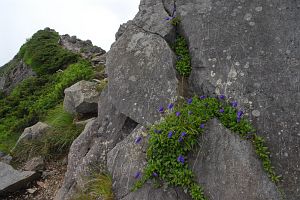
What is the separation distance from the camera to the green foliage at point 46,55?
17625 mm

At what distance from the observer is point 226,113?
20.2ft

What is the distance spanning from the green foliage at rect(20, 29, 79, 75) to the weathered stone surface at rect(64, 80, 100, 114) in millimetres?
6284

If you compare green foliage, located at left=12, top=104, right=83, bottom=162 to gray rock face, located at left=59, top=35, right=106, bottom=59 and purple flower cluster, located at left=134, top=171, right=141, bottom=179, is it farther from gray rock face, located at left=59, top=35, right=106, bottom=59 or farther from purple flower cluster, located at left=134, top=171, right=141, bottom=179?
gray rock face, located at left=59, top=35, right=106, bottom=59

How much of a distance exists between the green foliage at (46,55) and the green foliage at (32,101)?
879 mm

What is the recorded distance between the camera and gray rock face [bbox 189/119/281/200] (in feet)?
17.9

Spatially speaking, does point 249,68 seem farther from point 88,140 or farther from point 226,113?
point 88,140

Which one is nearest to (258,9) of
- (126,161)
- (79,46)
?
(126,161)

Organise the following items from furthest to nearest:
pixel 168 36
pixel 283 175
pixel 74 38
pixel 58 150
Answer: pixel 74 38 → pixel 58 150 → pixel 168 36 → pixel 283 175

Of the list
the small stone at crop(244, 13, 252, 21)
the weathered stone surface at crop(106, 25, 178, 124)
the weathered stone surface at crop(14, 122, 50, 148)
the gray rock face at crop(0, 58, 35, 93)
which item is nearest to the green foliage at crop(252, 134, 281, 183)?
the weathered stone surface at crop(106, 25, 178, 124)

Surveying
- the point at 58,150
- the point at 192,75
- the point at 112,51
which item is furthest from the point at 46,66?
the point at 192,75

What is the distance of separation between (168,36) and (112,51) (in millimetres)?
1201

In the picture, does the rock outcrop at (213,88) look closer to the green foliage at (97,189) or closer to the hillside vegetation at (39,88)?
the green foliage at (97,189)

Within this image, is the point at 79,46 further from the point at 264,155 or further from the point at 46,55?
the point at 264,155

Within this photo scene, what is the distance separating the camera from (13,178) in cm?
935
